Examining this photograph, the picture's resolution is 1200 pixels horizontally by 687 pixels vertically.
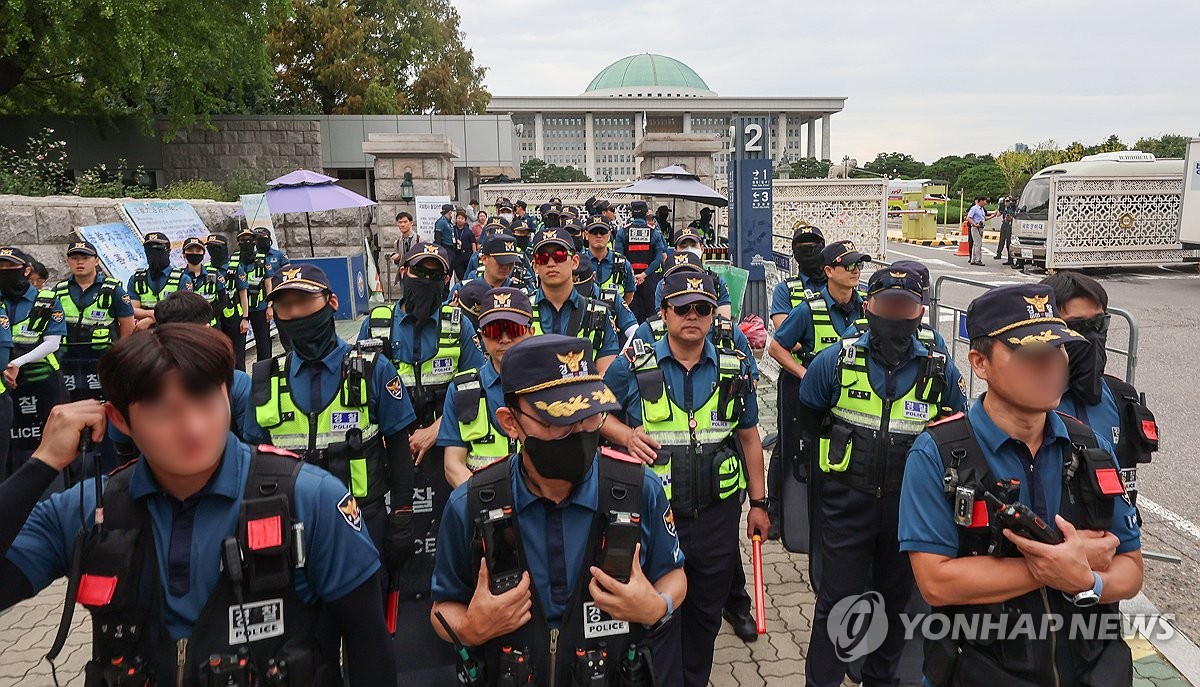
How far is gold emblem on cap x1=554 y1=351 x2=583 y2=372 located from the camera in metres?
2.24

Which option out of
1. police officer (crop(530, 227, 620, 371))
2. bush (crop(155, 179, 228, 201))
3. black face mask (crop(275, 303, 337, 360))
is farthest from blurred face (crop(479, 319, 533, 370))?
bush (crop(155, 179, 228, 201))

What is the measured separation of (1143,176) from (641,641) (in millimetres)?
24333

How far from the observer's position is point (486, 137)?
1049 inches

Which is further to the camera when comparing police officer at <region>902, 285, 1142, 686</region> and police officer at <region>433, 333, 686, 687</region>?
police officer at <region>902, 285, 1142, 686</region>

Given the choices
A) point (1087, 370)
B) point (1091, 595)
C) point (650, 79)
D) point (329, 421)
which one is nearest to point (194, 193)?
point (329, 421)

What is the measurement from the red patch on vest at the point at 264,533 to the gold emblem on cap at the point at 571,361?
86 cm

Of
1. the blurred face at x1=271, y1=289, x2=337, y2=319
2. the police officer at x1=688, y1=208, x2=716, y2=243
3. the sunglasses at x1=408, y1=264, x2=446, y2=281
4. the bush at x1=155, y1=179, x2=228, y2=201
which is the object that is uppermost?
the bush at x1=155, y1=179, x2=228, y2=201

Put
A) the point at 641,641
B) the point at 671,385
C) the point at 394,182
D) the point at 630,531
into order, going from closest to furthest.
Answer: the point at 630,531 < the point at 641,641 < the point at 671,385 < the point at 394,182

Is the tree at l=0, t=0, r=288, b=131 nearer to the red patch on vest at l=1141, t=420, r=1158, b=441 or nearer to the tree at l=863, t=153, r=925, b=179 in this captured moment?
the red patch on vest at l=1141, t=420, r=1158, b=441

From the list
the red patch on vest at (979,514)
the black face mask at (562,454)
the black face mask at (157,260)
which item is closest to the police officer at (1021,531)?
the red patch on vest at (979,514)

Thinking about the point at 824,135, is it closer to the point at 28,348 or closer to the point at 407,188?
the point at 407,188

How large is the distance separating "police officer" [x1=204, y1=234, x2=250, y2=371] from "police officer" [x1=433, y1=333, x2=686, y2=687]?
795 centimetres

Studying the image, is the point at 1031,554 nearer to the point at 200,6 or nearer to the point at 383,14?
the point at 200,6

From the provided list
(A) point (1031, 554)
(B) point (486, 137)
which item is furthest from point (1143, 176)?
(A) point (1031, 554)
